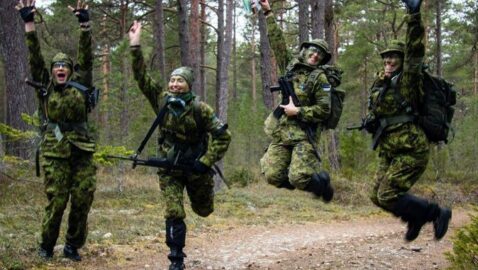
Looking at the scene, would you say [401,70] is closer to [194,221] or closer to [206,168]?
[206,168]

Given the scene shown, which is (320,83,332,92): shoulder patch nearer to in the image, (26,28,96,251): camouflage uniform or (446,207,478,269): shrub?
(446,207,478,269): shrub

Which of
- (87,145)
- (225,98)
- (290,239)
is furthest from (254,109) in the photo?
(87,145)

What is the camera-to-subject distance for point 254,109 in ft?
82.2

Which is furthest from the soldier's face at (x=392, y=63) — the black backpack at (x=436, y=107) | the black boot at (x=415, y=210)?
the black boot at (x=415, y=210)

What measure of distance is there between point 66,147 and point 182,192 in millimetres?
1695

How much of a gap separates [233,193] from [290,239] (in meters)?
6.04

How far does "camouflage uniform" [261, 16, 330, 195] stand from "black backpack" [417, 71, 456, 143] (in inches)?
48.8

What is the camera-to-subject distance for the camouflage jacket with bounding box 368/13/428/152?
604 centimetres

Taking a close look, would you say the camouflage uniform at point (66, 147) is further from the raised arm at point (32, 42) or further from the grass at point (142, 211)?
the grass at point (142, 211)

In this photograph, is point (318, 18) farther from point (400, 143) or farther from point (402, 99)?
point (400, 143)

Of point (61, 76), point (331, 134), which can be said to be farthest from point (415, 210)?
point (331, 134)

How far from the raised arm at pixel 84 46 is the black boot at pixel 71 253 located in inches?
91.3

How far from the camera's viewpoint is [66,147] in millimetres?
7035

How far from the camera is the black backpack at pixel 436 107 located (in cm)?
630
